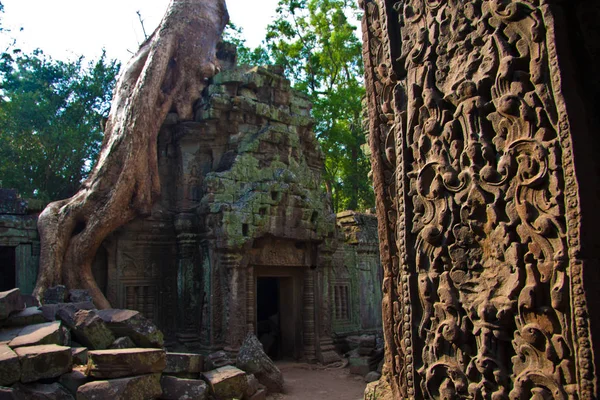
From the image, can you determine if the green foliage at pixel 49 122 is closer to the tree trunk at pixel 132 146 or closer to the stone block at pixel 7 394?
the tree trunk at pixel 132 146

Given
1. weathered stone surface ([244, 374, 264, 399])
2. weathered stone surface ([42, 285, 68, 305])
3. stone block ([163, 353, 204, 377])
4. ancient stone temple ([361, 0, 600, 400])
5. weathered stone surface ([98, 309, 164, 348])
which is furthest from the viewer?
weathered stone surface ([42, 285, 68, 305])

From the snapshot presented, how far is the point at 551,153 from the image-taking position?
1847mm

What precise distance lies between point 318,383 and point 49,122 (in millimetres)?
10260

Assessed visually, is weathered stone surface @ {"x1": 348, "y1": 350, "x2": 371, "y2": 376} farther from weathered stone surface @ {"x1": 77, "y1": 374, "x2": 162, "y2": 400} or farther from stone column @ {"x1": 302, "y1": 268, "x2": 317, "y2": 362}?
weathered stone surface @ {"x1": 77, "y1": 374, "x2": 162, "y2": 400}

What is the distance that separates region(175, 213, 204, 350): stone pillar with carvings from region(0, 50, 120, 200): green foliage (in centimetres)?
577

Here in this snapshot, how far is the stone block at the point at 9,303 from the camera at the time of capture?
582cm

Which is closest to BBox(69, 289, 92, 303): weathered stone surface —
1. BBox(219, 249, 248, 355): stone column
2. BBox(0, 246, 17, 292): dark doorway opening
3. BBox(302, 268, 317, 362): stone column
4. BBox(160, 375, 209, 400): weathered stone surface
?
BBox(219, 249, 248, 355): stone column

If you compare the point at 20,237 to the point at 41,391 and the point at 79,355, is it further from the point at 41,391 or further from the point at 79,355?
the point at 41,391

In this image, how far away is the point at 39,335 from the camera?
5.45 metres

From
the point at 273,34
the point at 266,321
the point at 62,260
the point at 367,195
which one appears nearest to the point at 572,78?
the point at 62,260

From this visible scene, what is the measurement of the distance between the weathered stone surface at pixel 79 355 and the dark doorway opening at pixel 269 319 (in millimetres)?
5517

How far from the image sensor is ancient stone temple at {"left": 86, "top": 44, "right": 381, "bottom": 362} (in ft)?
30.5

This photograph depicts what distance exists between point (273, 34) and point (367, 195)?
25.8 feet

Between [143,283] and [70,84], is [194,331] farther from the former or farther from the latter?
[70,84]
